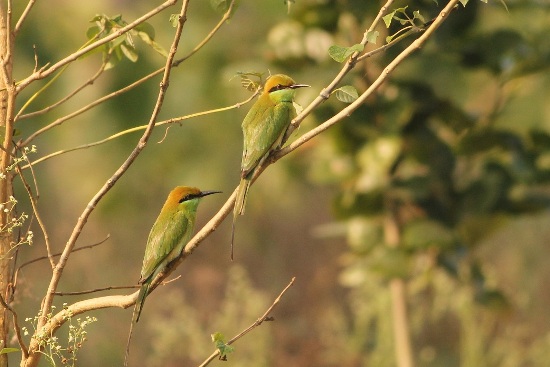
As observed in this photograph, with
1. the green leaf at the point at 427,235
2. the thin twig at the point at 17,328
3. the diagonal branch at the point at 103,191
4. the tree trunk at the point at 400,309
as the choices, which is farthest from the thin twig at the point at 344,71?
the tree trunk at the point at 400,309

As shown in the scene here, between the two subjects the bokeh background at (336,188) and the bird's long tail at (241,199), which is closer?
the bird's long tail at (241,199)

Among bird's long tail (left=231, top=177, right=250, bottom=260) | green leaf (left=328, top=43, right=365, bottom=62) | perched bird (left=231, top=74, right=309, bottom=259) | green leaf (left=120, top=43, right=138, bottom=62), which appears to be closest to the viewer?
green leaf (left=328, top=43, right=365, bottom=62)

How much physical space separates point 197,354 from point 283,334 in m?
1.08

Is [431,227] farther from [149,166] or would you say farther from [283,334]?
[149,166]

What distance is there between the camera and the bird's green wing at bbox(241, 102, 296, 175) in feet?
5.31

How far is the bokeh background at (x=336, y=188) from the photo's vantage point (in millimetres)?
3021

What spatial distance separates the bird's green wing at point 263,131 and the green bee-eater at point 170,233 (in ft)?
0.33

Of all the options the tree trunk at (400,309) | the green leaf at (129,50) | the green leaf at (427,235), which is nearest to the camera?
the green leaf at (129,50)

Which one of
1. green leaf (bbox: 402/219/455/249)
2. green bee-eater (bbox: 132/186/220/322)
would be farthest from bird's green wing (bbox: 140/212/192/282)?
green leaf (bbox: 402/219/455/249)

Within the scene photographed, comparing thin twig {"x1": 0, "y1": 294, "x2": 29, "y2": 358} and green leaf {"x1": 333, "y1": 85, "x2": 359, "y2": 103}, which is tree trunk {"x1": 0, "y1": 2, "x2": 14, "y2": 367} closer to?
thin twig {"x1": 0, "y1": 294, "x2": 29, "y2": 358}

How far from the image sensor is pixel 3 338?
50.7 inches

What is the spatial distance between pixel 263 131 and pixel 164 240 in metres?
0.24

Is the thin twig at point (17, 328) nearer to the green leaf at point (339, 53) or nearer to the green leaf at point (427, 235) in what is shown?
the green leaf at point (339, 53)

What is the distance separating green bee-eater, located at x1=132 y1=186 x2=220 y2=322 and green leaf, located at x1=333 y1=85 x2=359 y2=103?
30 cm
